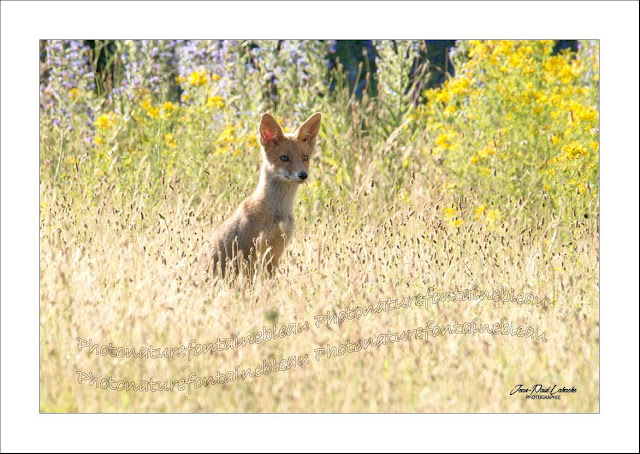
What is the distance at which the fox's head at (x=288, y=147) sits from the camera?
19.9 feet

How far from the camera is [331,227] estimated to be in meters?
6.88

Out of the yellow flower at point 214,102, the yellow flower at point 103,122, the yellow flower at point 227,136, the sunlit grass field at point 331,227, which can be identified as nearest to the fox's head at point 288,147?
the sunlit grass field at point 331,227

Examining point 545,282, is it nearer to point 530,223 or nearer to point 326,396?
point 530,223

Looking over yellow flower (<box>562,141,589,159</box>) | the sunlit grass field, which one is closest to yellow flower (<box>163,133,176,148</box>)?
the sunlit grass field

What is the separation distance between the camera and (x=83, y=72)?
8.27 metres

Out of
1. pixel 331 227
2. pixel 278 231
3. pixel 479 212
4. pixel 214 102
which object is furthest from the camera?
pixel 214 102

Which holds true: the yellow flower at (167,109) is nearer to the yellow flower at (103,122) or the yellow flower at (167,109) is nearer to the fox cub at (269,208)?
the yellow flower at (103,122)

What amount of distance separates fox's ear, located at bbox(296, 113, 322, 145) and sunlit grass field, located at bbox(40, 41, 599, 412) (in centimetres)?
82

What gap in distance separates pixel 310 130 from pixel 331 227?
1.03 metres

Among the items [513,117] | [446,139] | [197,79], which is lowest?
[446,139]

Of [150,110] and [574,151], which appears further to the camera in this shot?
[150,110]

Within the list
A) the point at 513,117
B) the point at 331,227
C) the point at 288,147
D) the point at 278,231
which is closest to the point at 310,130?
the point at 288,147

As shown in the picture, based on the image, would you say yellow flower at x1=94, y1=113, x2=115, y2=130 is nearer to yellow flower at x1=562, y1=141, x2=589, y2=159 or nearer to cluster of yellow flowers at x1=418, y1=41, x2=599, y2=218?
cluster of yellow flowers at x1=418, y1=41, x2=599, y2=218

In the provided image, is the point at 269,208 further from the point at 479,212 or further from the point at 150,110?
the point at 150,110
